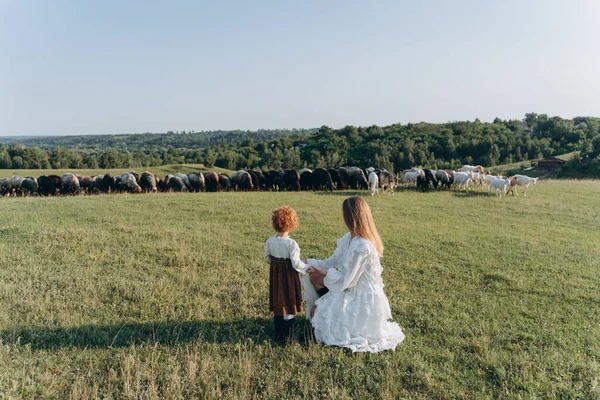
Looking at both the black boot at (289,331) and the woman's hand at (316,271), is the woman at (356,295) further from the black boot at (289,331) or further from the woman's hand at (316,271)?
the black boot at (289,331)

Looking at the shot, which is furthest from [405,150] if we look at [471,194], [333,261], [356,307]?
[356,307]

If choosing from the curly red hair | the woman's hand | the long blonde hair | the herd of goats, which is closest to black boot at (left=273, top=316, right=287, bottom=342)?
the woman's hand

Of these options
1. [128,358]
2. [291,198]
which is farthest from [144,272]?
[291,198]

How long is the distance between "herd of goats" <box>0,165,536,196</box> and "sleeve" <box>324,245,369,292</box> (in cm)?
1573

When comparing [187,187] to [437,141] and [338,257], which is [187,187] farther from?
[437,141]

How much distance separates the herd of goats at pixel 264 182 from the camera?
20.9m

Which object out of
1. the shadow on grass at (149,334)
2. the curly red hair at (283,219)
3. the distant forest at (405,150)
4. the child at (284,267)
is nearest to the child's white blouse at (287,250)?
the child at (284,267)

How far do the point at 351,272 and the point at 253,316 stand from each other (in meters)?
1.86

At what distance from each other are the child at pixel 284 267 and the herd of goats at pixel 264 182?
15777 mm

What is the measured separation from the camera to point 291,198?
18.2 meters

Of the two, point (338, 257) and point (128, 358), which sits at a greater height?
Answer: point (338, 257)

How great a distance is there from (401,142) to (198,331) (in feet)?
235

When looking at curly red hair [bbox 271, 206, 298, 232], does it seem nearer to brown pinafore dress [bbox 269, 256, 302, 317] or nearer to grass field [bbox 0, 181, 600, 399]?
brown pinafore dress [bbox 269, 256, 302, 317]

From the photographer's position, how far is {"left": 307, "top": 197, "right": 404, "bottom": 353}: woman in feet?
14.4
